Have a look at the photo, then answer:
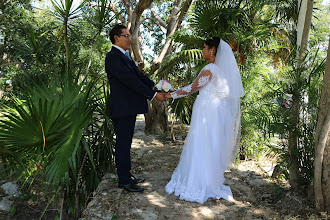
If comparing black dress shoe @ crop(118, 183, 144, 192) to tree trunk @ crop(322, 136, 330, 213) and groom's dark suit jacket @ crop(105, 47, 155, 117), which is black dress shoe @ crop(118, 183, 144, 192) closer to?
groom's dark suit jacket @ crop(105, 47, 155, 117)

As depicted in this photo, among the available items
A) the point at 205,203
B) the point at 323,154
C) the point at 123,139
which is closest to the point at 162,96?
the point at 123,139

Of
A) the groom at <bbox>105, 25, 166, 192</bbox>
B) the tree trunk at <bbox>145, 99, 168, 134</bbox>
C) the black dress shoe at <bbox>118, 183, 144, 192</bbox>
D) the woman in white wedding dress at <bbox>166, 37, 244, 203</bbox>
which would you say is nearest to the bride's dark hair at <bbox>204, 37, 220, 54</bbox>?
the woman in white wedding dress at <bbox>166, 37, 244, 203</bbox>

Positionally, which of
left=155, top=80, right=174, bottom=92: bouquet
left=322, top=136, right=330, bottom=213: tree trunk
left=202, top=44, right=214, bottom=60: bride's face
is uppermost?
left=202, top=44, right=214, bottom=60: bride's face

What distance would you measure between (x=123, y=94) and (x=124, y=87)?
0.09 metres

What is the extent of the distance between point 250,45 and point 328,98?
2.55m

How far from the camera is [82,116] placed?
10.4ft

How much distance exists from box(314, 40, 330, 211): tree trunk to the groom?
1922 millimetres

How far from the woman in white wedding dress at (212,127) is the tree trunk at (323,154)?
3.25 ft

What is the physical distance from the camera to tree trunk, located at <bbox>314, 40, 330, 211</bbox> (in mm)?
2992

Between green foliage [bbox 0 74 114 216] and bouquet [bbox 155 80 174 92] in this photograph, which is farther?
bouquet [bbox 155 80 174 92]

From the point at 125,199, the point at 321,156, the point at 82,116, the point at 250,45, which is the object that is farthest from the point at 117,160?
the point at 250,45

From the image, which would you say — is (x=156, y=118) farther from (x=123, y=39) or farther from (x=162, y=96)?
(x=123, y=39)

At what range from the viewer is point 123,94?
3541 mm

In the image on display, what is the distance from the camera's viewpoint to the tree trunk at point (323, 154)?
9.82ft
